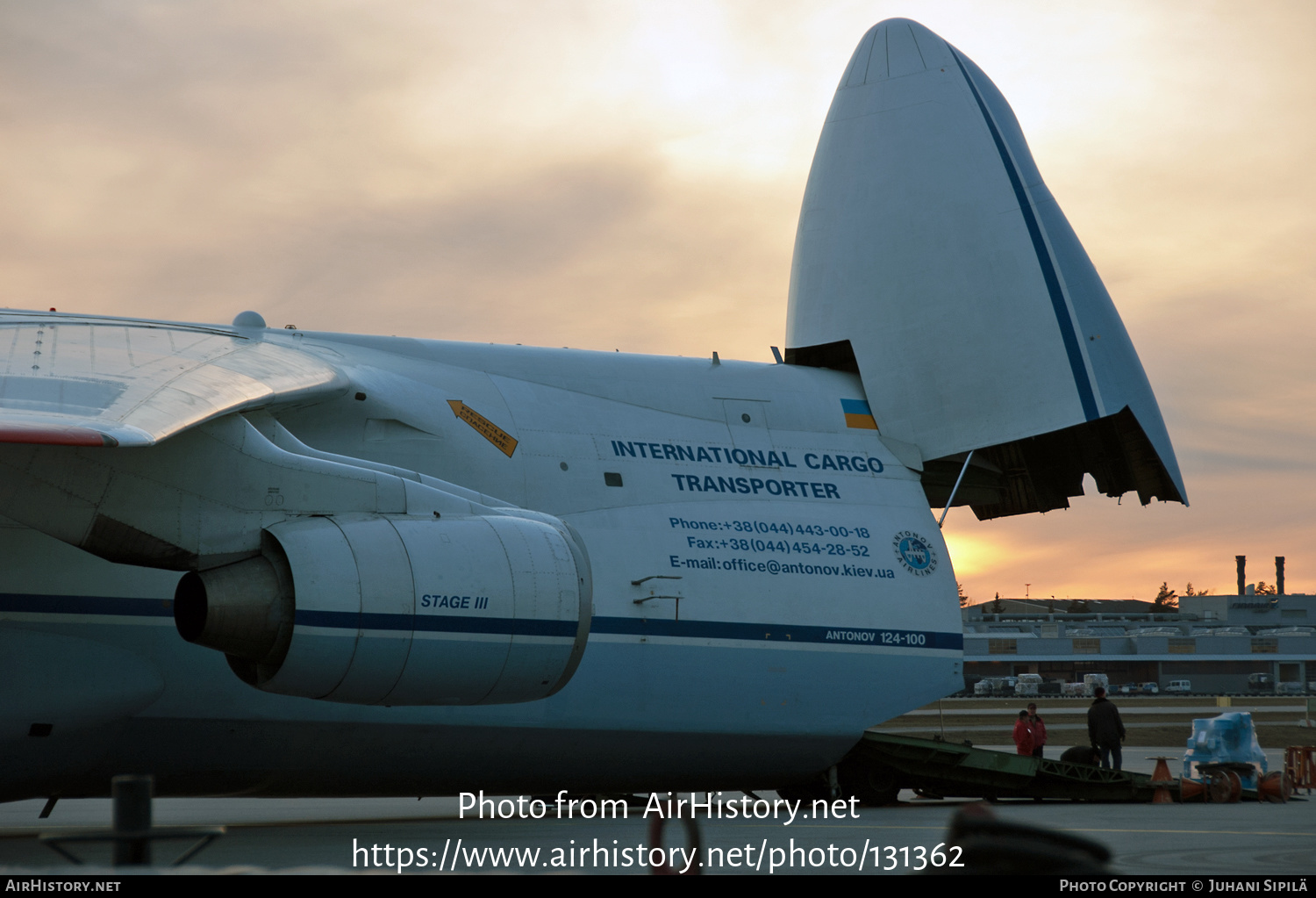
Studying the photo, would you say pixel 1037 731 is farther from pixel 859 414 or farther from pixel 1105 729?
pixel 859 414

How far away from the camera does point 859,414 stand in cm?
1537

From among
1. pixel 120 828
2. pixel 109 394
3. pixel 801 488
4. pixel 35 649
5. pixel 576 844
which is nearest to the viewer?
pixel 120 828

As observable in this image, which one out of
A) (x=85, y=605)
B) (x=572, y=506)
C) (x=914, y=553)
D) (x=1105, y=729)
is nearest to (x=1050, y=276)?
(x=914, y=553)

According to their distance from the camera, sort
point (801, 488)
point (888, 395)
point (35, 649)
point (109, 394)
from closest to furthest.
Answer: point (109, 394), point (35, 649), point (801, 488), point (888, 395)

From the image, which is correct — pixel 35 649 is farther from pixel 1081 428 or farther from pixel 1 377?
pixel 1081 428

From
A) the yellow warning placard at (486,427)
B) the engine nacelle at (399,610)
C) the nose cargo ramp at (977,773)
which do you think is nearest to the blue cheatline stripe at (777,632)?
the nose cargo ramp at (977,773)

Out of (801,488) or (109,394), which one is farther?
(801,488)

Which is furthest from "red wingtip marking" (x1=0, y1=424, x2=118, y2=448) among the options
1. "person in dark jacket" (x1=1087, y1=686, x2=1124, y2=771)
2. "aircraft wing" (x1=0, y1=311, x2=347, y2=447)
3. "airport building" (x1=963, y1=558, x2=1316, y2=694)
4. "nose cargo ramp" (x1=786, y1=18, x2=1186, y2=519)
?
"airport building" (x1=963, y1=558, x2=1316, y2=694)

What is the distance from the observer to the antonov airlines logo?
14.3 metres

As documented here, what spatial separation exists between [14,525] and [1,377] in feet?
5.49

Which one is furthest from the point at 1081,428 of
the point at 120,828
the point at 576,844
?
the point at 120,828

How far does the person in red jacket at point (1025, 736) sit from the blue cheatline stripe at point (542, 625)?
13.6 feet

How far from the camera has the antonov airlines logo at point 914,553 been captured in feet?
46.9

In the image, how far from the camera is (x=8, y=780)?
10.5 metres
